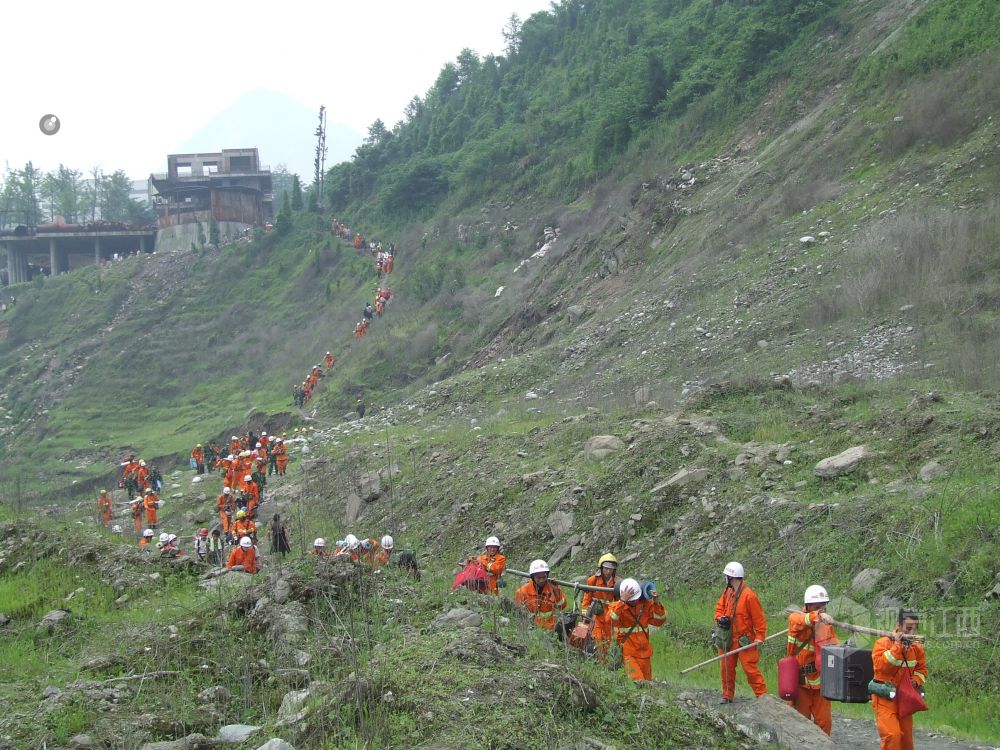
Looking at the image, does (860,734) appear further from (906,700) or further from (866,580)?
(866,580)

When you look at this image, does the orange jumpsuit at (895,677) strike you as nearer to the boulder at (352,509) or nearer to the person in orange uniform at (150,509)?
the boulder at (352,509)

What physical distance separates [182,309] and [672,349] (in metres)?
34.6

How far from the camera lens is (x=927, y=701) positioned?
8406 mm

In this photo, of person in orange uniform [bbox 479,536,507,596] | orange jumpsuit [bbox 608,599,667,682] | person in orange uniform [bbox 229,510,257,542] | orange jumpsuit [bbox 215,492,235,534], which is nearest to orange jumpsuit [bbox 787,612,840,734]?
orange jumpsuit [bbox 608,599,667,682]

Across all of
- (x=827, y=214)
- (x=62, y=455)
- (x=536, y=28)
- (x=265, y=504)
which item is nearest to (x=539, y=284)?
(x=827, y=214)

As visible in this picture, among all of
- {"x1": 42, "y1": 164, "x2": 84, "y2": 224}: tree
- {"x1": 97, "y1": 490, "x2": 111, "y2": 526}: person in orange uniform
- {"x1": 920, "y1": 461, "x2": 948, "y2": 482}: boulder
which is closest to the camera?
{"x1": 920, "y1": 461, "x2": 948, "y2": 482}: boulder

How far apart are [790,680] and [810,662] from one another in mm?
215

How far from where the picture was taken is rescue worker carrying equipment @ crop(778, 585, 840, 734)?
764 centimetres

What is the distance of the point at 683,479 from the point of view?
516 inches

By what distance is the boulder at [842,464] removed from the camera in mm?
11859

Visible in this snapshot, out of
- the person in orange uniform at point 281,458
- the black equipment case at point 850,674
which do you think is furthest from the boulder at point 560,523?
the person in orange uniform at point 281,458

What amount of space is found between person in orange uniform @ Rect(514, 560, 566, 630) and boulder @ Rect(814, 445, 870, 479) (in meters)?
4.20

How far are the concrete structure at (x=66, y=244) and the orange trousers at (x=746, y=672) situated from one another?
199 feet

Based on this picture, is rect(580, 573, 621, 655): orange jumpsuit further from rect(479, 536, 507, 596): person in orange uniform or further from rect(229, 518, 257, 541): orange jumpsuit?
rect(229, 518, 257, 541): orange jumpsuit
